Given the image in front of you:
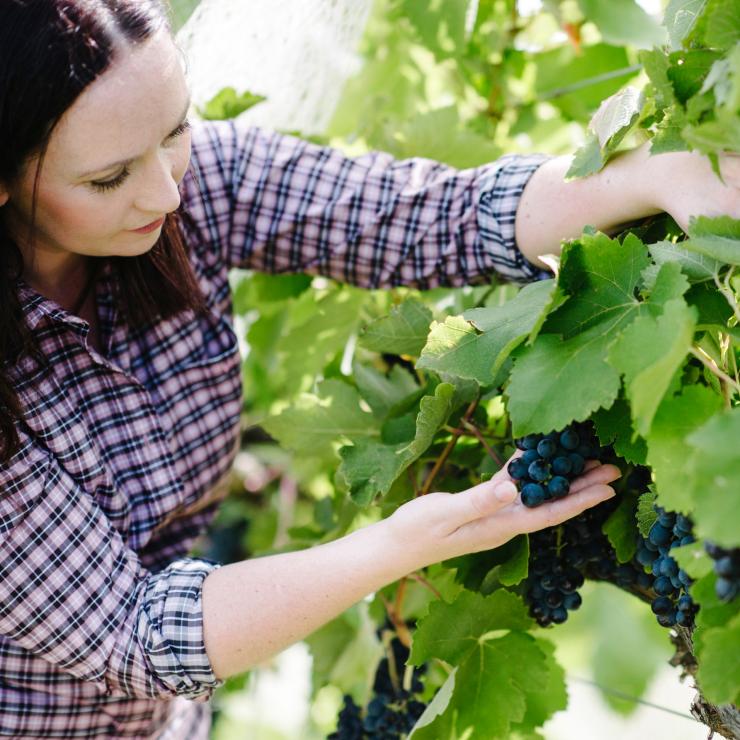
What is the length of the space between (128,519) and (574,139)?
1116mm

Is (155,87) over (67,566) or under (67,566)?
over

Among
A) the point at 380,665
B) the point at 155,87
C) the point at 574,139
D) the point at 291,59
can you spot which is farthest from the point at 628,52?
the point at 380,665

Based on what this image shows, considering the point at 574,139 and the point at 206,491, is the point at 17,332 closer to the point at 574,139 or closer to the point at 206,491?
the point at 206,491

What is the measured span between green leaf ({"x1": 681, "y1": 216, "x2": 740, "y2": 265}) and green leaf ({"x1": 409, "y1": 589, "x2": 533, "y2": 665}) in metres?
0.46

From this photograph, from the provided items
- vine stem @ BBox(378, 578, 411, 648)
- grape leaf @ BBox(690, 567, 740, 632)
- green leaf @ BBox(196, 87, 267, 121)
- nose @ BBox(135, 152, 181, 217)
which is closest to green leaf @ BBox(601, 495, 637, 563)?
grape leaf @ BBox(690, 567, 740, 632)

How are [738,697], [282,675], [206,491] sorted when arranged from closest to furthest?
[738,697] < [206,491] < [282,675]

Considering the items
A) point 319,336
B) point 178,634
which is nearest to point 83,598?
point 178,634

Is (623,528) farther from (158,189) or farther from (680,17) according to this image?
(158,189)

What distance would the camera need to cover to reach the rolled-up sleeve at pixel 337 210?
1.30 metres

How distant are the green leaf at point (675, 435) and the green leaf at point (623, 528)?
25cm

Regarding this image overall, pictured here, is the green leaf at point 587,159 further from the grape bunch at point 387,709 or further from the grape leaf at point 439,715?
the grape bunch at point 387,709

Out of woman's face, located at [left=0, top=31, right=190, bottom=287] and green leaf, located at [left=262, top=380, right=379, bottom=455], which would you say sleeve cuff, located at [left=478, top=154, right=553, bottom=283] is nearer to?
green leaf, located at [left=262, top=380, right=379, bottom=455]

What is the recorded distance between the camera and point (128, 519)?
1305 mm

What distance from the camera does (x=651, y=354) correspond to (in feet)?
2.37
